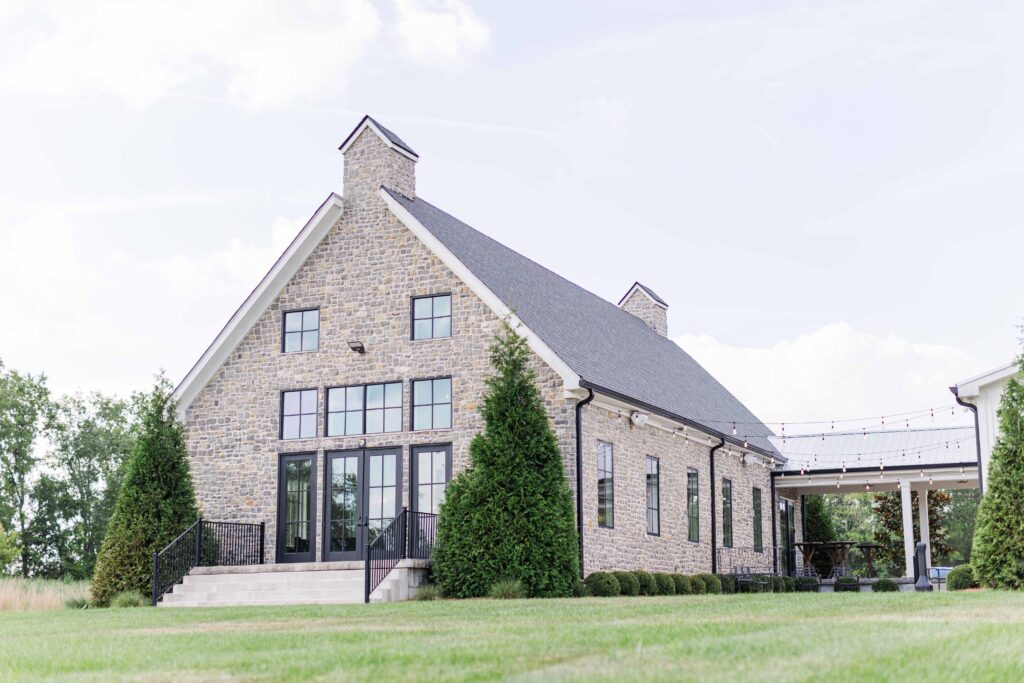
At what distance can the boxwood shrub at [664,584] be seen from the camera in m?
20.8

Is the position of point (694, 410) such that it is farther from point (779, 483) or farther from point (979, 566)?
point (979, 566)

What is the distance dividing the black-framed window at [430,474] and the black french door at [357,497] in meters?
0.32

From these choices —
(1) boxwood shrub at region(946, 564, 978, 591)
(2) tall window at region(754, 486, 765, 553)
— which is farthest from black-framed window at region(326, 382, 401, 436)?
(2) tall window at region(754, 486, 765, 553)

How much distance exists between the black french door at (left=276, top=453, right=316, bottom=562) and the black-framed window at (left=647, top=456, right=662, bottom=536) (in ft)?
19.9

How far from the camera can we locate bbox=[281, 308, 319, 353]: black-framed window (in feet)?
72.2

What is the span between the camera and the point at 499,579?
17703mm

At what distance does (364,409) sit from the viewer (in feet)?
69.9

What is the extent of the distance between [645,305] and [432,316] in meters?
12.6

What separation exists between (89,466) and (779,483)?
91.9ft

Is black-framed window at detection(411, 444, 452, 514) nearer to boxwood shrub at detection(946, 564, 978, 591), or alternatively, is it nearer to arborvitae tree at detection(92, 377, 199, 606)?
arborvitae tree at detection(92, 377, 199, 606)

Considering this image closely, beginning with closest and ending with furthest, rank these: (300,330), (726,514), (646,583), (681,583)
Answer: (646,583)
(681,583)
(300,330)
(726,514)

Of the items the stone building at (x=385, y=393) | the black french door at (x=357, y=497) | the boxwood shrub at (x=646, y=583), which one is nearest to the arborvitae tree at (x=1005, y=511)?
the boxwood shrub at (x=646, y=583)

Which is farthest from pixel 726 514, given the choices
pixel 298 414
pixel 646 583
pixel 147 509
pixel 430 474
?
pixel 147 509

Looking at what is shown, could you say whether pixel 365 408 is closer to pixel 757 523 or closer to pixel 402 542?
pixel 402 542
